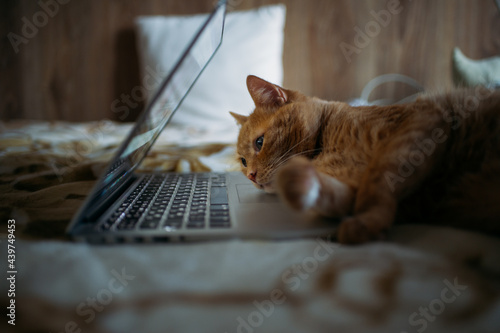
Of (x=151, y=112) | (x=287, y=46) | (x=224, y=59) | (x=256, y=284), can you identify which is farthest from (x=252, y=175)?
(x=287, y=46)

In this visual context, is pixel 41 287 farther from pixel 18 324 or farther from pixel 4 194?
pixel 4 194

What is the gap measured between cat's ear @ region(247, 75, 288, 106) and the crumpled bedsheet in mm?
606

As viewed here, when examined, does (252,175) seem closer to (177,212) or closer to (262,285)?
(177,212)

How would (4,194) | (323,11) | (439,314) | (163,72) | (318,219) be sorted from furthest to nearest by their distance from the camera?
(323,11), (163,72), (4,194), (318,219), (439,314)

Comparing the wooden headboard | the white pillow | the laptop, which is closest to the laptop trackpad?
the laptop

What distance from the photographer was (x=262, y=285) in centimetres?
41

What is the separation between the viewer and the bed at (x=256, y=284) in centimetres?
36

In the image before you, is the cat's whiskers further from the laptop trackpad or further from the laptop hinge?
the laptop hinge

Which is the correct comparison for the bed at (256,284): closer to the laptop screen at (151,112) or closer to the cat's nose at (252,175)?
the laptop screen at (151,112)

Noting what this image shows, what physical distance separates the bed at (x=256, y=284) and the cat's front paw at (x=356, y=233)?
17mm

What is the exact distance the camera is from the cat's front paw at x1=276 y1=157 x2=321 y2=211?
0.53 m

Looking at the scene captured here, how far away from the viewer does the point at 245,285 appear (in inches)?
16.2

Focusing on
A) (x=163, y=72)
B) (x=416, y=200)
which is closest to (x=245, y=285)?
(x=416, y=200)

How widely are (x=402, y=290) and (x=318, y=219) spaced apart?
0.76 feet
